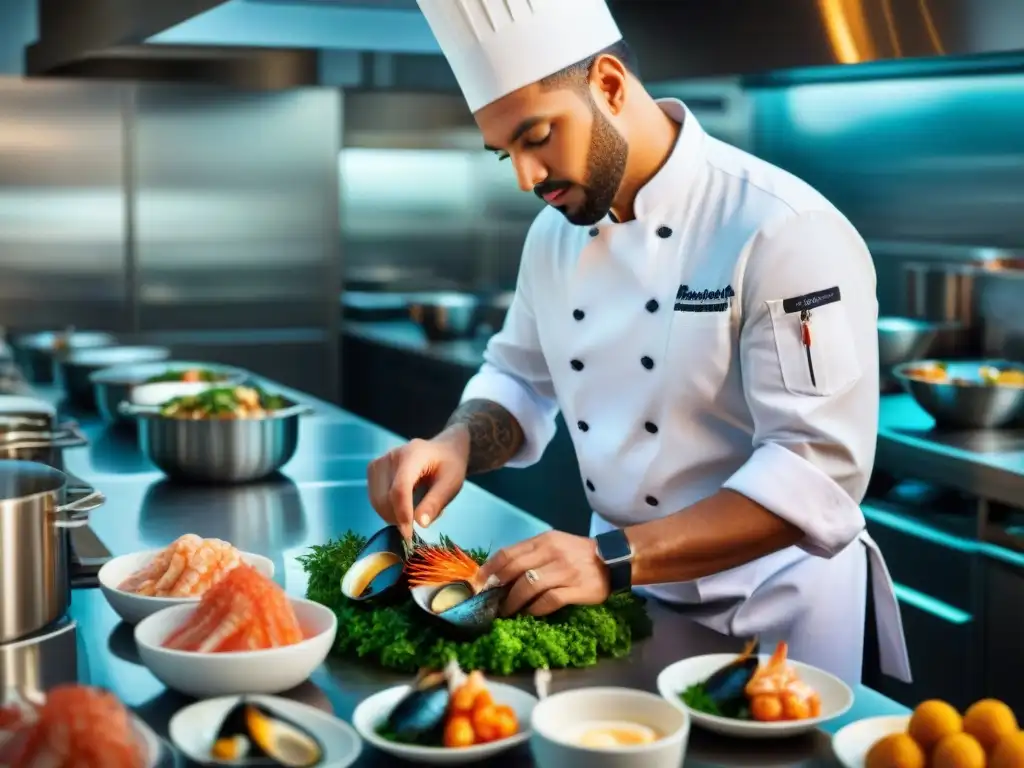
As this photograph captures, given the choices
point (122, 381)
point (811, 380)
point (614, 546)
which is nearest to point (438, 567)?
point (614, 546)

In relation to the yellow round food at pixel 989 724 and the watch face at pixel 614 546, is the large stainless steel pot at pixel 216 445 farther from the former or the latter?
the yellow round food at pixel 989 724

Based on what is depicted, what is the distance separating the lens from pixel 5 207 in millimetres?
5379

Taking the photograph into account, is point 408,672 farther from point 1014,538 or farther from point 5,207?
point 5,207

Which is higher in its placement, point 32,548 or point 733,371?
point 733,371

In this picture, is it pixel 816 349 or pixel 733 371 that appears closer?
pixel 816 349

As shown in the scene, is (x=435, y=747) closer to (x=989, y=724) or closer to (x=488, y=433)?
(x=989, y=724)

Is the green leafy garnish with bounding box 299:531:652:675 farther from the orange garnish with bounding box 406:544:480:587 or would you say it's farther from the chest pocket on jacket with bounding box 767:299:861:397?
the chest pocket on jacket with bounding box 767:299:861:397

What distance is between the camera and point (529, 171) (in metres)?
1.86

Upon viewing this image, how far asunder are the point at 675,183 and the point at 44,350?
2.76 meters

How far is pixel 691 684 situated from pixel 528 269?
3.49 ft

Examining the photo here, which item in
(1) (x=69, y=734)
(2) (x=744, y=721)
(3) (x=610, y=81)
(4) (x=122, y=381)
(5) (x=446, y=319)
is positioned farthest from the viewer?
(5) (x=446, y=319)

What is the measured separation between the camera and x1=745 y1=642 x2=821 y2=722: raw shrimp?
1308mm

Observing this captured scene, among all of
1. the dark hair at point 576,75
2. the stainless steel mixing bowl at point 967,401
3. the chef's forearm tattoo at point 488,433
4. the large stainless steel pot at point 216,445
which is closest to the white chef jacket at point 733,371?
the chef's forearm tattoo at point 488,433

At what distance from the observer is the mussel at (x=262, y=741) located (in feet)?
3.87
